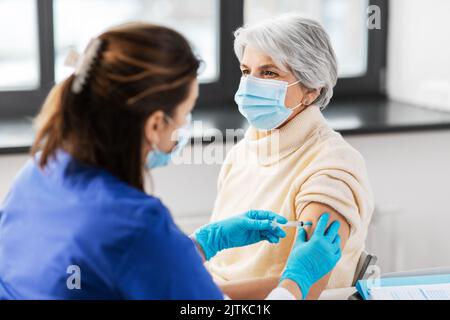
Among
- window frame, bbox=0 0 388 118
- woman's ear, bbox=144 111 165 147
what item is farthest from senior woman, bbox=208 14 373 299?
window frame, bbox=0 0 388 118

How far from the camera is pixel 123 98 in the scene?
1427 mm

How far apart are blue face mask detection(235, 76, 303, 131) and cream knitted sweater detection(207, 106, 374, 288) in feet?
0.11

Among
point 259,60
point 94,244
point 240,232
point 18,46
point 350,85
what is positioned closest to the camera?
point 94,244

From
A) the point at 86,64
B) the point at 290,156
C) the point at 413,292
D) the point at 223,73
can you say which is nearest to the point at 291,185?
the point at 290,156

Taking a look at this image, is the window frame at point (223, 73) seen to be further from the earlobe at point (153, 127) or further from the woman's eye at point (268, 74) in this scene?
the earlobe at point (153, 127)

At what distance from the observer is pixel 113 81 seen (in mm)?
1429

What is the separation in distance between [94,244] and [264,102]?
87 centimetres

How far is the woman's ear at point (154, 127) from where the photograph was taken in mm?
1468

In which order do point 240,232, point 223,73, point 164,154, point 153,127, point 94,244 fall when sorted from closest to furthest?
point 94,244 < point 153,127 < point 164,154 < point 240,232 < point 223,73

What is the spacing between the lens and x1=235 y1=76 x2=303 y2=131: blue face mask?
210 centimetres

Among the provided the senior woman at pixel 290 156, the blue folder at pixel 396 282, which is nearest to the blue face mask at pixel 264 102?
the senior woman at pixel 290 156

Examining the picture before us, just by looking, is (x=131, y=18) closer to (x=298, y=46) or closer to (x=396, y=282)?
(x=298, y=46)

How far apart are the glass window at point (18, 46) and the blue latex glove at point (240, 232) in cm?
137

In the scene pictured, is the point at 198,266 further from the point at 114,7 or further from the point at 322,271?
the point at 114,7
